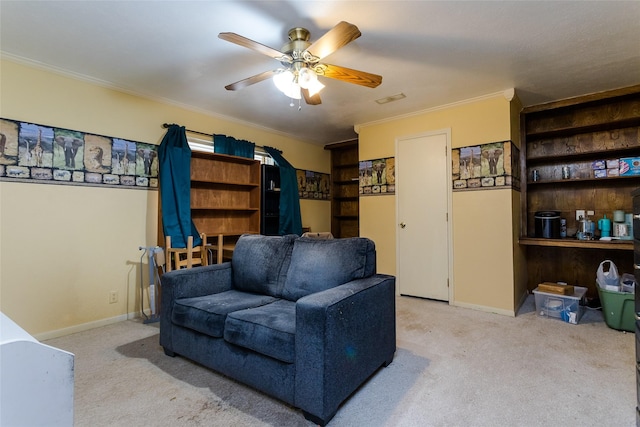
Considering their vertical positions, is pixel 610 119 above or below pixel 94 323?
above

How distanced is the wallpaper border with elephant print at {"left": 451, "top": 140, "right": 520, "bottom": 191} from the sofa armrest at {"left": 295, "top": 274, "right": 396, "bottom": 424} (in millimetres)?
2249

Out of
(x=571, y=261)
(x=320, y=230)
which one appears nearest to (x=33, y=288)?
(x=320, y=230)

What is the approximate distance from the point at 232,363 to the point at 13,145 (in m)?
2.52

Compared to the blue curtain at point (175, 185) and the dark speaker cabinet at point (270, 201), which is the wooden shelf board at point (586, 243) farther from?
the blue curtain at point (175, 185)

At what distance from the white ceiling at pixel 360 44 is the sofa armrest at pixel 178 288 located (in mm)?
1739

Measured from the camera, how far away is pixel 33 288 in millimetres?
2531

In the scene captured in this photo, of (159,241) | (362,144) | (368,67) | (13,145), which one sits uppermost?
(368,67)

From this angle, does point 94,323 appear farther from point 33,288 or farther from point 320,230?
point 320,230

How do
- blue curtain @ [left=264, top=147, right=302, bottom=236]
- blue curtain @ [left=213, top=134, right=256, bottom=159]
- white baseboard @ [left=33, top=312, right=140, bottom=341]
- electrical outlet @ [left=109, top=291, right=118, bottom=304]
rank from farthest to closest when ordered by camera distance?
blue curtain @ [left=264, top=147, right=302, bottom=236] → blue curtain @ [left=213, top=134, right=256, bottom=159] → electrical outlet @ [left=109, top=291, right=118, bottom=304] → white baseboard @ [left=33, top=312, right=140, bottom=341]

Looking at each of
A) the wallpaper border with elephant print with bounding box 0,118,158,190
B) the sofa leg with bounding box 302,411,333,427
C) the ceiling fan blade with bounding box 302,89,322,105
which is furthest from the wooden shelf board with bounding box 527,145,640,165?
the wallpaper border with elephant print with bounding box 0,118,158,190

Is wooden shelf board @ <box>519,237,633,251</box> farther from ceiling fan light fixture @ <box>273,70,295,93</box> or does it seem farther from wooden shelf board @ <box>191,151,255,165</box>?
wooden shelf board @ <box>191,151,255,165</box>

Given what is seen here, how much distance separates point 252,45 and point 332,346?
1796 millimetres

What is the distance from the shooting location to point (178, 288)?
2.17 m

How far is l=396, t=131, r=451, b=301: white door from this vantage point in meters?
3.63
